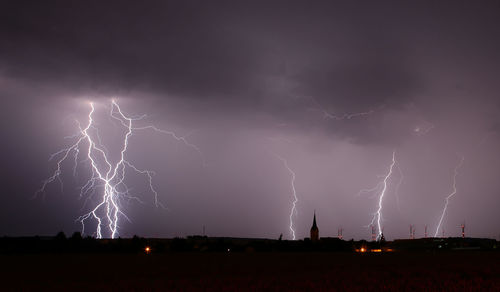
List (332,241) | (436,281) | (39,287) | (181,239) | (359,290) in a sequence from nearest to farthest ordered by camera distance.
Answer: (359,290), (39,287), (436,281), (181,239), (332,241)

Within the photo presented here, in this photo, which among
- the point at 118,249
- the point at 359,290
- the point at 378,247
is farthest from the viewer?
the point at 378,247

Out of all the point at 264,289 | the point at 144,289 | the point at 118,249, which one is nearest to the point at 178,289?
the point at 144,289

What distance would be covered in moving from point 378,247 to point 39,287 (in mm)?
107180

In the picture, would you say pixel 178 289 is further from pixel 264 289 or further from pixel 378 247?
pixel 378 247

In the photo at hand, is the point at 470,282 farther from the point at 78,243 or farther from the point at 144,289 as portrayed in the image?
the point at 78,243

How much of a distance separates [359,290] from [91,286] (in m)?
8.98

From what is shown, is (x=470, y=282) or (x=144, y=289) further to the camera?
(x=470, y=282)

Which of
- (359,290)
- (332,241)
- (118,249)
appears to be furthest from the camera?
(332,241)

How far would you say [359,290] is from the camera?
50.8 ft

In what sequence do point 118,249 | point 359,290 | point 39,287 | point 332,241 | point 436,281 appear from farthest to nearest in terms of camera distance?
point 332,241, point 118,249, point 436,281, point 39,287, point 359,290

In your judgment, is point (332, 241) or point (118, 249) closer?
point (118, 249)

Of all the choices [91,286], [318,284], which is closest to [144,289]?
[91,286]

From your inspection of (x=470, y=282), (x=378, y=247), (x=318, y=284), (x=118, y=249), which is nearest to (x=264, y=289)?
(x=318, y=284)

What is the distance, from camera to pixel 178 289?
15906mm
